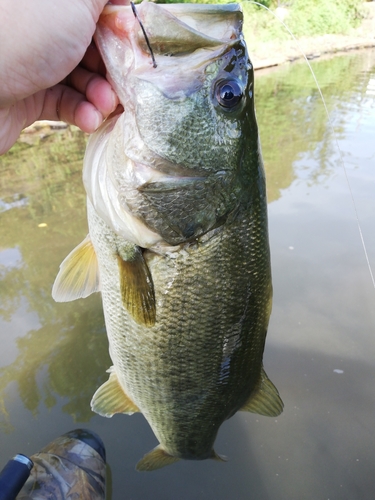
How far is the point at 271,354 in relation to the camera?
2.88m

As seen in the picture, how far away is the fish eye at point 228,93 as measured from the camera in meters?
1.06

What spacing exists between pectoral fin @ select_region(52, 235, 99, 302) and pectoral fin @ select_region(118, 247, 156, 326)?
226mm

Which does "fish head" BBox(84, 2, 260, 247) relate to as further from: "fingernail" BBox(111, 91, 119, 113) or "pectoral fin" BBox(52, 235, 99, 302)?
"pectoral fin" BBox(52, 235, 99, 302)

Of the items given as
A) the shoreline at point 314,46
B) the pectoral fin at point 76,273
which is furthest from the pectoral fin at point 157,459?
the shoreline at point 314,46

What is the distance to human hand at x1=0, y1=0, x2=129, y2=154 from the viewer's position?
102cm

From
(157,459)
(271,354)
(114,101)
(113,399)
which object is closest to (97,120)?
(114,101)

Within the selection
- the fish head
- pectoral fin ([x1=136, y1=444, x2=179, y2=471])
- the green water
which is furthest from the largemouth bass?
the green water

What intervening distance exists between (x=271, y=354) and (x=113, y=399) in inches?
61.9

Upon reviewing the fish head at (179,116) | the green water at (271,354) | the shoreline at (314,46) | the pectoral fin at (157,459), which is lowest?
the shoreline at (314,46)

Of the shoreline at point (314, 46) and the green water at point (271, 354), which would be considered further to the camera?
the shoreline at point (314, 46)

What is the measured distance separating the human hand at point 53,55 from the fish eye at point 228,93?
0.35 m

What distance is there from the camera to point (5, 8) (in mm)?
999

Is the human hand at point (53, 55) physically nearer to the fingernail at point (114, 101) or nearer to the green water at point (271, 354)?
the fingernail at point (114, 101)

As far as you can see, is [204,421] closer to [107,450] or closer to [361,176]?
[107,450]
